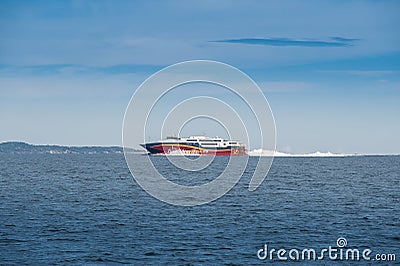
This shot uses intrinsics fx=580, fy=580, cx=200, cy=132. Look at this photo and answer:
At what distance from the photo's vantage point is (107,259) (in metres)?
38.3

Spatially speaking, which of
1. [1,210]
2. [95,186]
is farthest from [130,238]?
[95,186]

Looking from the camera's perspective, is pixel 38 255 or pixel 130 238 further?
pixel 130 238

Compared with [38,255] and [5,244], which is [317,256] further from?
[5,244]

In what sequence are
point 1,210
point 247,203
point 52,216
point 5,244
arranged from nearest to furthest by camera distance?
point 5,244, point 52,216, point 1,210, point 247,203

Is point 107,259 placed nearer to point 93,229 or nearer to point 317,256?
point 93,229

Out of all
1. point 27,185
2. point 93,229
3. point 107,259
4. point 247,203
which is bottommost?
point 107,259

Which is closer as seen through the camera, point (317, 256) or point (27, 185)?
point (317, 256)

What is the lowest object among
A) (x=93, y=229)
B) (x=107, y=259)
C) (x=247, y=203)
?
(x=107, y=259)

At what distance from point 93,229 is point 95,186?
43.3 metres

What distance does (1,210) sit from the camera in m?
60.6

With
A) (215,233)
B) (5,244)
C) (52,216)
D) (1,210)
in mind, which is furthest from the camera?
(1,210)

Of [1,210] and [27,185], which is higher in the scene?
[27,185]

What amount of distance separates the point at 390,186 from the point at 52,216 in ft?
190

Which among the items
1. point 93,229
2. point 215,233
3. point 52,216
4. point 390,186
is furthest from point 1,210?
point 390,186
